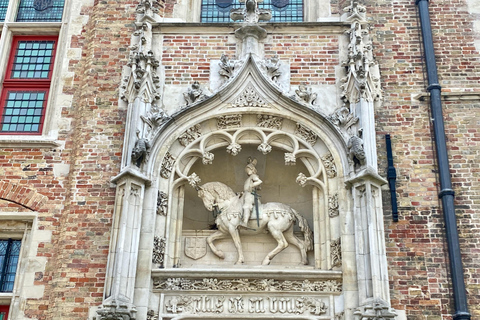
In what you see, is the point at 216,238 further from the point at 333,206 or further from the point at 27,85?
the point at 27,85

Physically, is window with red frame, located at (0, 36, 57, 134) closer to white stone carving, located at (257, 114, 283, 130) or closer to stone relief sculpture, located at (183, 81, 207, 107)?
stone relief sculpture, located at (183, 81, 207, 107)

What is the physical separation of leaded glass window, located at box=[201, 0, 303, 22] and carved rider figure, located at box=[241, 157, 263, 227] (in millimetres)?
3361

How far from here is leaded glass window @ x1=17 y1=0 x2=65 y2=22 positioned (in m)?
13.9

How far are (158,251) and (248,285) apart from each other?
1.52m

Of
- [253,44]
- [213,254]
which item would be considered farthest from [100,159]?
[253,44]

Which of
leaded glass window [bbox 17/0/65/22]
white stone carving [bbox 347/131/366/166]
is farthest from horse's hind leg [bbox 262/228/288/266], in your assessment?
leaded glass window [bbox 17/0/65/22]

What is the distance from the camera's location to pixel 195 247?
11.6 meters

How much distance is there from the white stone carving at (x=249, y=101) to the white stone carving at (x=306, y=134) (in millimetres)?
729

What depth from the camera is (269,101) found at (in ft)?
39.9

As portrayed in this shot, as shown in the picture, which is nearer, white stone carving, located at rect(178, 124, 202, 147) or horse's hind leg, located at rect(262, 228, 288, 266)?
horse's hind leg, located at rect(262, 228, 288, 266)

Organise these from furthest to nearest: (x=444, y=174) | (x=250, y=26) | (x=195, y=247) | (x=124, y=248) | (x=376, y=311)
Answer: (x=250, y=26), (x=195, y=247), (x=444, y=174), (x=124, y=248), (x=376, y=311)

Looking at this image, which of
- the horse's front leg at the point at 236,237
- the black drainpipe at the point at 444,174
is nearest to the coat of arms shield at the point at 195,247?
the horse's front leg at the point at 236,237

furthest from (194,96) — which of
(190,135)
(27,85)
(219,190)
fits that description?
(27,85)

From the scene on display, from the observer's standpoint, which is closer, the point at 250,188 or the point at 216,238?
the point at 216,238
